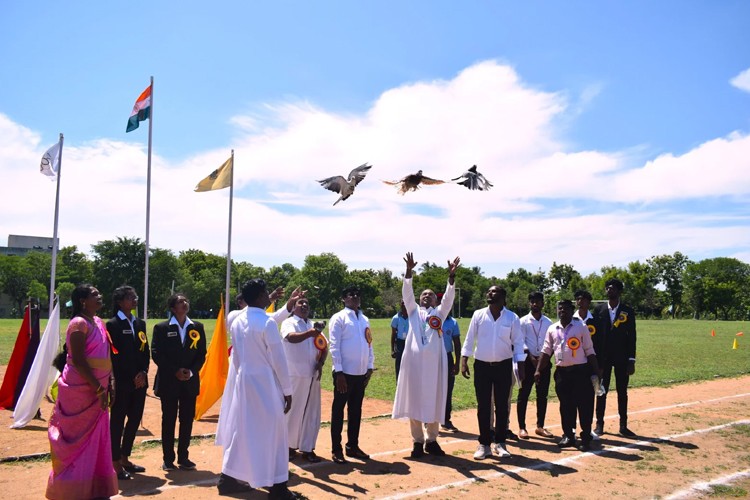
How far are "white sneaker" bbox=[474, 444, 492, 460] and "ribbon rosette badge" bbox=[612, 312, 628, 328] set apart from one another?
3177mm

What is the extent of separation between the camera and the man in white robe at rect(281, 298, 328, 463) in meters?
7.25

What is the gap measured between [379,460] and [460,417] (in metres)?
3.40

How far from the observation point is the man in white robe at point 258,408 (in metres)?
5.62

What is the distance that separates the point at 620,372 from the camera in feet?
29.6

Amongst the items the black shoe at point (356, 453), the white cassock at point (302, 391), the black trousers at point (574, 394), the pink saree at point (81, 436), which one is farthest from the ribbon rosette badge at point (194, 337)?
the black trousers at point (574, 394)

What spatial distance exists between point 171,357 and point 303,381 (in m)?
1.65

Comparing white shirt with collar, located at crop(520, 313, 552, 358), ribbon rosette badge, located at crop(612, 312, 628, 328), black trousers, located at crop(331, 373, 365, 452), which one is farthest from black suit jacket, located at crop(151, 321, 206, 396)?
ribbon rosette badge, located at crop(612, 312, 628, 328)

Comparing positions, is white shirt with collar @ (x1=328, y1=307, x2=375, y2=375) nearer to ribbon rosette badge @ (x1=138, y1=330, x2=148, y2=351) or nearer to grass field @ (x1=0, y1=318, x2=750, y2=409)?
ribbon rosette badge @ (x1=138, y1=330, x2=148, y2=351)

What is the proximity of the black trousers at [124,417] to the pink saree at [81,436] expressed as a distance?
94 cm

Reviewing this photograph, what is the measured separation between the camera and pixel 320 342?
24.0 feet

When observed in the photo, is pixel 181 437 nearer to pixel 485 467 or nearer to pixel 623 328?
pixel 485 467

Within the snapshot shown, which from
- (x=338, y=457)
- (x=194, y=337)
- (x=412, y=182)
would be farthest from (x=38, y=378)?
(x=412, y=182)

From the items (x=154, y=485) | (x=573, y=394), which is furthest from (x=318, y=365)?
(x=573, y=394)

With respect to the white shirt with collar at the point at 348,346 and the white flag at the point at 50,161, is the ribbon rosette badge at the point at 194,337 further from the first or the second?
the white flag at the point at 50,161
